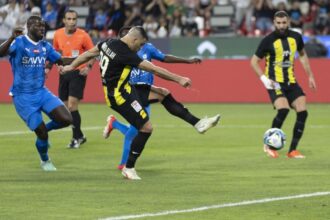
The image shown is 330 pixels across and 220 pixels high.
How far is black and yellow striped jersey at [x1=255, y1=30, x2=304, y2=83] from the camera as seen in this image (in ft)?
56.7

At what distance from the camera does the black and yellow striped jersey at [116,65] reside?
13734 millimetres

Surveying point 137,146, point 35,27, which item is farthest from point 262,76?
point 35,27

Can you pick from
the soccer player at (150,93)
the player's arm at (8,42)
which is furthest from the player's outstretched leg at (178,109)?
the player's arm at (8,42)

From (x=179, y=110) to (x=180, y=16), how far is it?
18.8m

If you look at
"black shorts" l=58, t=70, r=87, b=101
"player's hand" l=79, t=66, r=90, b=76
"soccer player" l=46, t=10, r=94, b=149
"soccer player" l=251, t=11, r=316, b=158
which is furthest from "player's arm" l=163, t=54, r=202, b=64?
"black shorts" l=58, t=70, r=87, b=101

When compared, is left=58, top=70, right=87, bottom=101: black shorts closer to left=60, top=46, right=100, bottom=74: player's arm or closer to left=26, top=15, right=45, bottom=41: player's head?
left=26, top=15, right=45, bottom=41: player's head

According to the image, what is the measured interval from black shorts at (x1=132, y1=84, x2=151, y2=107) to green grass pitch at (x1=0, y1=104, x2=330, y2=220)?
97 cm

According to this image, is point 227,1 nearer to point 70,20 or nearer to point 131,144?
point 70,20

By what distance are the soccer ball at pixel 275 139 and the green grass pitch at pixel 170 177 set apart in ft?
0.77

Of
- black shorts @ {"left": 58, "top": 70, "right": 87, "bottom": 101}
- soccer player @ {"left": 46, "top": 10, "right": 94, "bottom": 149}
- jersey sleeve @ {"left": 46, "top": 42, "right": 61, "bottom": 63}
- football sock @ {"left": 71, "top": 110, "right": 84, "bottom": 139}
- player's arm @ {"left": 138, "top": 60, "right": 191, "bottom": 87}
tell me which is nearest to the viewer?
player's arm @ {"left": 138, "top": 60, "right": 191, "bottom": 87}

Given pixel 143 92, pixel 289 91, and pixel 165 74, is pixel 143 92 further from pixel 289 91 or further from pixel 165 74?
pixel 289 91

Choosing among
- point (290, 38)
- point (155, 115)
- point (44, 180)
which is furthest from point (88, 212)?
point (155, 115)

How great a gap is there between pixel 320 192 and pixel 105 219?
127 inches

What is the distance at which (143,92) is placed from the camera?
15.6 meters
